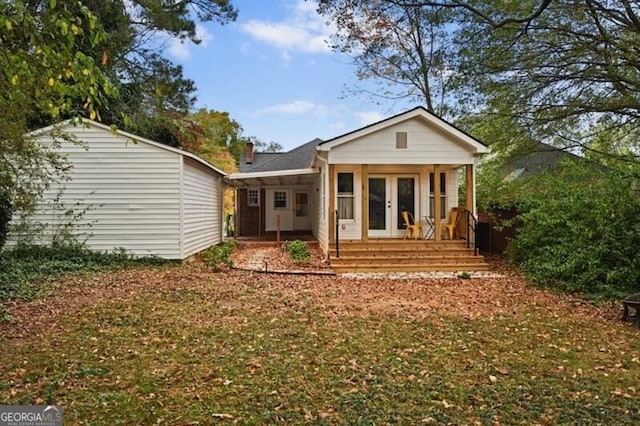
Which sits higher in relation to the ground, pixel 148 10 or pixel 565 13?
pixel 148 10

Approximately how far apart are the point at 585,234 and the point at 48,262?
1147 centimetres

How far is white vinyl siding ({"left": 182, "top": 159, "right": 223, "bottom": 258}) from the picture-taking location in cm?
1175

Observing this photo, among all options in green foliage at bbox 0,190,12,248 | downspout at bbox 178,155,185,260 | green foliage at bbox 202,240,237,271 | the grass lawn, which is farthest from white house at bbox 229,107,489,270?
green foliage at bbox 0,190,12,248

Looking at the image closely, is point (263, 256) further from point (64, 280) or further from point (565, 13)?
point (565, 13)

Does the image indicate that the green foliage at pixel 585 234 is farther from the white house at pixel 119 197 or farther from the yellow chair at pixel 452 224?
the white house at pixel 119 197

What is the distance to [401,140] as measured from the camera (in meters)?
11.6

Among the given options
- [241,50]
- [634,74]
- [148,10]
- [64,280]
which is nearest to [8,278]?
[64,280]

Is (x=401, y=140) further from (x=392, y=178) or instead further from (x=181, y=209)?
(x=181, y=209)

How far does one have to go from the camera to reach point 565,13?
8.66 m

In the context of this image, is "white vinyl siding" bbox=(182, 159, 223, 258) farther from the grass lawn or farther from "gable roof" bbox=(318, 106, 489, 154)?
the grass lawn

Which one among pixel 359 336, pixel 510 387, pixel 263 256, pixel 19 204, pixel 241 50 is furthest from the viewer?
pixel 241 50

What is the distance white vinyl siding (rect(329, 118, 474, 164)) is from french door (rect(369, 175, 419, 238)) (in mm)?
1282

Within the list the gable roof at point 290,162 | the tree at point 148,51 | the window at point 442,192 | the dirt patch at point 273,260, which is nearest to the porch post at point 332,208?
the dirt patch at point 273,260

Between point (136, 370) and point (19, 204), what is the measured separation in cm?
701
